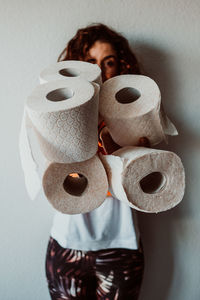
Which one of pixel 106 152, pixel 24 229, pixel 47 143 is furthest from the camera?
pixel 24 229

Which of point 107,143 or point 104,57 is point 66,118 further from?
point 104,57

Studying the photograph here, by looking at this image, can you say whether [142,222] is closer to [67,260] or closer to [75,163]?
[67,260]

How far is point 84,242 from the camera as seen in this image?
72cm

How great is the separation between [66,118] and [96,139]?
0.27ft

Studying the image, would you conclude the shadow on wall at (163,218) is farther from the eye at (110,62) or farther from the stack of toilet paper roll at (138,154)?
the stack of toilet paper roll at (138,154)

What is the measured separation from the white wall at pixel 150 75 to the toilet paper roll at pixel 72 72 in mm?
197

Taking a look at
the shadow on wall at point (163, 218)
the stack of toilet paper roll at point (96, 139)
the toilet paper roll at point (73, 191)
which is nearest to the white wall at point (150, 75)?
the shadow on wall at point (163, 218)

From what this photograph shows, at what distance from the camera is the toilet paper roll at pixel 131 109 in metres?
0.52

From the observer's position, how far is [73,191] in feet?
1.82

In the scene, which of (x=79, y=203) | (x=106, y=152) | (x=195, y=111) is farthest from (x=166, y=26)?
(x=79, y=203)

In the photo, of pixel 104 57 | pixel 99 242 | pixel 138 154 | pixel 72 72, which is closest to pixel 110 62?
→ pixel 104 57

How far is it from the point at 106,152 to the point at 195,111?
12.7 inches

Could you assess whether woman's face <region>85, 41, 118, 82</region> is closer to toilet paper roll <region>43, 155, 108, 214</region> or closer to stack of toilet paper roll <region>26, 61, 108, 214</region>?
stack of toilet paper roll <region>26, 61, 108, 214</region>

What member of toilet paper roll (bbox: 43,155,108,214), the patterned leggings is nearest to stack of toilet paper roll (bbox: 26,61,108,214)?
toilet paper roll (bbox: 43,155,108,214)
